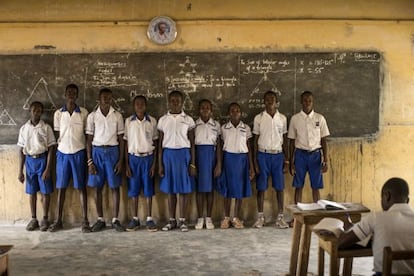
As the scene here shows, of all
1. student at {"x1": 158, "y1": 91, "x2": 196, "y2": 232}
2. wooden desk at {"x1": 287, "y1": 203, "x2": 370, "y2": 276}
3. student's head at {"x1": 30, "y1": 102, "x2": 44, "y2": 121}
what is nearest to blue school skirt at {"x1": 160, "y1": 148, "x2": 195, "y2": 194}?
student at {"x1": 158, "y1": 91, "x2": 196, "y2": 232}

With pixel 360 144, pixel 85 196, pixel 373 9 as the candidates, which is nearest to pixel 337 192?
pixel 360 144

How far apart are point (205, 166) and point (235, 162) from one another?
0.34m

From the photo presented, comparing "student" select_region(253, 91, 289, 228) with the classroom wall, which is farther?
the classroom wall

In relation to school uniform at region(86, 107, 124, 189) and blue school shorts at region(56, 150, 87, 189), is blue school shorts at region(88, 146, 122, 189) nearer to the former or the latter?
school uniform at region(86, 107, 124, 189)

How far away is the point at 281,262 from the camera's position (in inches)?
177

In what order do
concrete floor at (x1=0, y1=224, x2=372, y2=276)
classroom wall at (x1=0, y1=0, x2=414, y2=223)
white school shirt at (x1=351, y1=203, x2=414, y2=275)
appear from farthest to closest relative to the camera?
classroom wall at (x1=0, y1=0, x2=414, y2=223)
concrete floor at (x1=0, y1=224, x2=372, y2=276)
white school shirt at (x1=351, y1=203, x2=414, y2=275)

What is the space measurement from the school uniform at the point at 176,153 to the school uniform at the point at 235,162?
0.40 m

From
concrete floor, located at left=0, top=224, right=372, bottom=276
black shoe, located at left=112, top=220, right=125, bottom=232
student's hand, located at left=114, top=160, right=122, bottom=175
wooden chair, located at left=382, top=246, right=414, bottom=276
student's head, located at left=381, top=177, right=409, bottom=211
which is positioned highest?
student's head, located at left=381, top=177, right=409, bottom=211

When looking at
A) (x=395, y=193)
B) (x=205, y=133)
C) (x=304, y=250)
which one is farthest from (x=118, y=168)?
(x=395, y=193)

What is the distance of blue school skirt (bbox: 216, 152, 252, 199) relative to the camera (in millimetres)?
5605

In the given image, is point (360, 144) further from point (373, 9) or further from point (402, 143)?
point (373, 9)

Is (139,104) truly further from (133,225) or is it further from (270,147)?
(270,147)

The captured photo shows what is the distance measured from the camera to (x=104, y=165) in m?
5.59

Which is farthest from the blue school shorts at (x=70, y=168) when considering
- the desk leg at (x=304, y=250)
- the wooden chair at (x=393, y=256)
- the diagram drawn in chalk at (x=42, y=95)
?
the wooden chair at (x=393, y=256)
